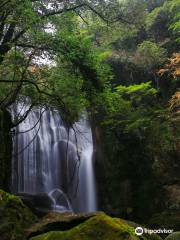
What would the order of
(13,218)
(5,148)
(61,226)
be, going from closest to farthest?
(61,226) < (13,218) < (5,148)

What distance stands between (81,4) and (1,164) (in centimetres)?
482

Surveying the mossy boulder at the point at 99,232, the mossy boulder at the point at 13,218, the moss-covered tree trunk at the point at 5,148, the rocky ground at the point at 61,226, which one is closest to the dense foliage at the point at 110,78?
the moss-covered tree trunk at the point at 5,148

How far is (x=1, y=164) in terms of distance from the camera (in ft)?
31.9

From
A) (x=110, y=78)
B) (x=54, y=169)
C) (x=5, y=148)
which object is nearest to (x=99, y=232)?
(x=110, y=78)

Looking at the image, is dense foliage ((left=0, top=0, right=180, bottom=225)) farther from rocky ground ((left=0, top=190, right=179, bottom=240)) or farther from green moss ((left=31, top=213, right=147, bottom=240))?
green moss ((left=31, top=213, right=147, bottom=240))

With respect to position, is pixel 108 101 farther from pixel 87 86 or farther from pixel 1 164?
pixel 1 164

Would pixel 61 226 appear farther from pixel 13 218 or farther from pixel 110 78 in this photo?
pixel 110 78

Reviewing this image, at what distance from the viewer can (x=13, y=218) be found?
6793 mm

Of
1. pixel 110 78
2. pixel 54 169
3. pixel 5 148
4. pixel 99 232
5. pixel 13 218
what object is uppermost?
pixel 110 78

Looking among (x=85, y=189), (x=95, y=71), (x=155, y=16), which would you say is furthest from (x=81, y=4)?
(x=155, y=16)

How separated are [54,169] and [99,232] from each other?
10009 mm

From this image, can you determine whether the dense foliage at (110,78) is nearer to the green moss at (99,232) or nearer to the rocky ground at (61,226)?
the rocky ground at (61,226)

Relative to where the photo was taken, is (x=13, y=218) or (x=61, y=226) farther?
(x=13, y=218)

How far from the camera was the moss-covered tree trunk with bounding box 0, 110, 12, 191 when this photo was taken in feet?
31.7
